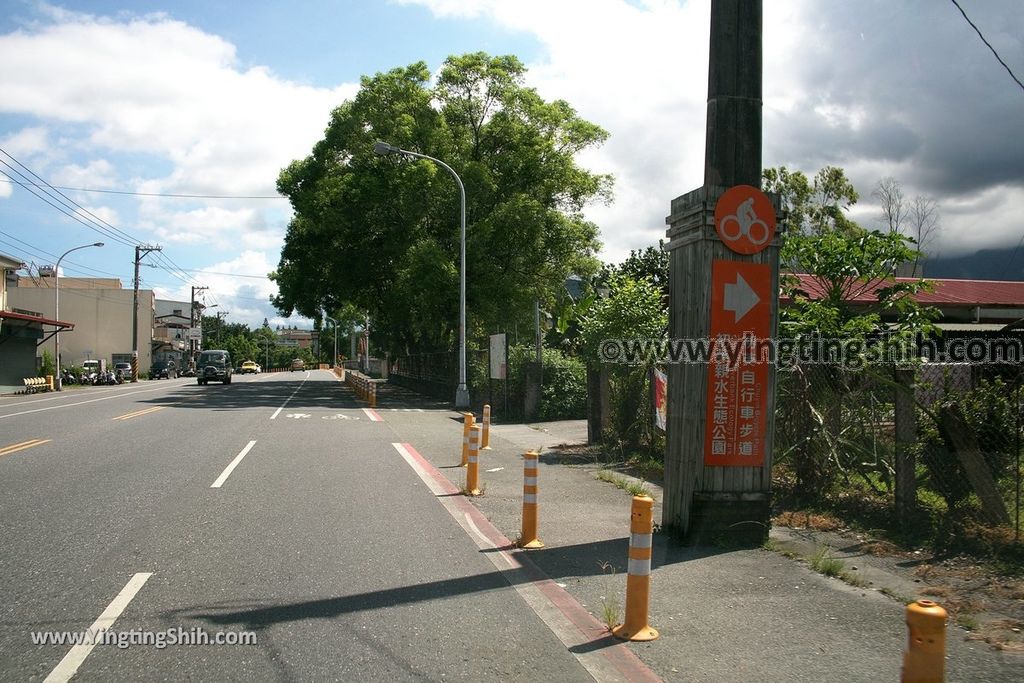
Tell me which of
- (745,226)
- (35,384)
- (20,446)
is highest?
(745,226)

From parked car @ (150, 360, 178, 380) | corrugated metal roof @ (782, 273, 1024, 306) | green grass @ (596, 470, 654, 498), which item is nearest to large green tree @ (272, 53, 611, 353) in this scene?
corrugated metal roof @ (782, 273, 1024, 306)

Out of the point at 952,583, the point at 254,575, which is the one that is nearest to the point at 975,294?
the point at 952,583

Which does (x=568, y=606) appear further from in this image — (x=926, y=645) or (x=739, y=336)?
(x=739, y=336)

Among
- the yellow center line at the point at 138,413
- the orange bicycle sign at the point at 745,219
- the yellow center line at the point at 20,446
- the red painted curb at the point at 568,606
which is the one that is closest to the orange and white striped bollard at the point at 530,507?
the red painted curb at the point at 568,606

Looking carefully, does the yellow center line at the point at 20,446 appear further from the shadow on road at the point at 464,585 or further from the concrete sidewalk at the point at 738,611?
the shadow on road at the point at 464,585

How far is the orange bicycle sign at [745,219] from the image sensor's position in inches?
301

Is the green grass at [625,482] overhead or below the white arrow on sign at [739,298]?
below

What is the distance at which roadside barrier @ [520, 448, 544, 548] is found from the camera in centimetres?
756

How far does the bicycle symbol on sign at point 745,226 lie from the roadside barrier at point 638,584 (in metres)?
3.55

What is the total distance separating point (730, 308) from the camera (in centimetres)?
766

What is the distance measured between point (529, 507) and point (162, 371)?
7183 cm

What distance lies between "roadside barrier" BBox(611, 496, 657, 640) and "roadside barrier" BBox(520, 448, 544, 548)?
7.96 ft

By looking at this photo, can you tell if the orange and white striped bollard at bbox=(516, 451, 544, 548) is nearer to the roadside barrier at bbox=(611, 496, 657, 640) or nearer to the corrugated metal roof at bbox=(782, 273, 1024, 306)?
the roadside barrier at bbox=(611, 496, 657, 640)

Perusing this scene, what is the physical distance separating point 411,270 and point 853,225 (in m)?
19.8
